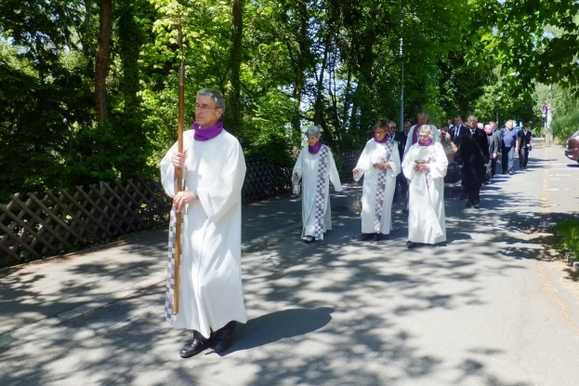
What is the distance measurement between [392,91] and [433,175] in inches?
533

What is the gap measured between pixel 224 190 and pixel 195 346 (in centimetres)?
130

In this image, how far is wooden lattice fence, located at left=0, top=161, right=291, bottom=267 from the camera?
26.0ft

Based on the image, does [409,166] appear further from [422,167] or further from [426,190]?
[426,190]

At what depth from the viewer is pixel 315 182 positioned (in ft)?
31.6

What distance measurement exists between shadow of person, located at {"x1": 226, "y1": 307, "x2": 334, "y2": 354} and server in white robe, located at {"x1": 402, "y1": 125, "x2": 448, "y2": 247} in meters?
3.56

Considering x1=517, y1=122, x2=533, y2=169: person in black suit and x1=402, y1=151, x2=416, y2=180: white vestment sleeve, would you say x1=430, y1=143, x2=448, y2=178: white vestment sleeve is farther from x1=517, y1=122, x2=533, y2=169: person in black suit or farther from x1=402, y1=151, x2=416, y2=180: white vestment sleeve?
x1=517, y1=122, x2=533, y2=169: person in black suit

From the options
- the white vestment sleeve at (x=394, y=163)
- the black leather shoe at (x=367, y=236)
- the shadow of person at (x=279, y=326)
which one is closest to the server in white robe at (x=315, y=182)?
the black leather shoe at (x=367, y=236)

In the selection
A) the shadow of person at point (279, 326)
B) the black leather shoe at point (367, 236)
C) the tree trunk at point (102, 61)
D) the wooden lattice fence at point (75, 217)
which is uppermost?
the tree trunk at point (102, 61)

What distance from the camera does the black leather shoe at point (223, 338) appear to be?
4789 mm

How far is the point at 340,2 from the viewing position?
1884 centimetres

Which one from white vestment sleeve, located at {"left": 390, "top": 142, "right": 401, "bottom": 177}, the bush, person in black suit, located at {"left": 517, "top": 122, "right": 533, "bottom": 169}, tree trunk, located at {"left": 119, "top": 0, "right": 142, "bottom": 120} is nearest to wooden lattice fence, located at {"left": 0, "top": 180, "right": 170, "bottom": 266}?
white vestment sleeve, located at {"left": 390, "top": 142, "right": 401, "bottom": 177}

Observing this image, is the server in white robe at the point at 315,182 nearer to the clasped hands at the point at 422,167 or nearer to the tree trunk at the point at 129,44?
the clasped hands at the point at 422,167

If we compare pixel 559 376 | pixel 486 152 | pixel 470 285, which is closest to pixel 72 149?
pixel 470 285

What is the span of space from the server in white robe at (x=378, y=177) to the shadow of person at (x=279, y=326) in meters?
3.91
